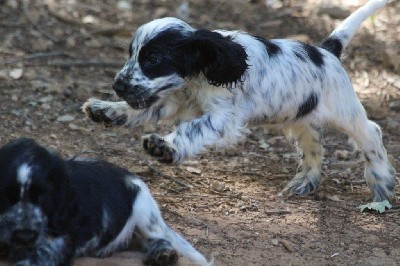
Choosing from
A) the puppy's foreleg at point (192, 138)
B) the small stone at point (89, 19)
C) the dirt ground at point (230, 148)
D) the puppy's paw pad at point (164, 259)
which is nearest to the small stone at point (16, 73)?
the dirt ground at point (230, 148)

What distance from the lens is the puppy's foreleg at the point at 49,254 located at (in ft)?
17.7

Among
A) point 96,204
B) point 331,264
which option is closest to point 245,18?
point 331,264

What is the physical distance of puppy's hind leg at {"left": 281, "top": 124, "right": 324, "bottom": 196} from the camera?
850 centimetres

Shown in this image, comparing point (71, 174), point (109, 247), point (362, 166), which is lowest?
point (362, 166)

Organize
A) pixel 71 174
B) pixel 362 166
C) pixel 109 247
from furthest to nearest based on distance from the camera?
pixel 362 166
pixel 109 247
pixel 71 174

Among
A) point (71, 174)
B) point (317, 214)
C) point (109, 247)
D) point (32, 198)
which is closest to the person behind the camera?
point (32, 198)

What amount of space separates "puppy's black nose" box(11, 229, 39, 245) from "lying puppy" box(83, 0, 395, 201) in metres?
1.68

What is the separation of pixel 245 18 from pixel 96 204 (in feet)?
24.4

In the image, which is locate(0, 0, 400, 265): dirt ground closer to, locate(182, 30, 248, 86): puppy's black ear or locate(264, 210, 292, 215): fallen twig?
locate(264, 210, 292, 215): fallen twig

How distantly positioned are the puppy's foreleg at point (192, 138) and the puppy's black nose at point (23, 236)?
1681 mm

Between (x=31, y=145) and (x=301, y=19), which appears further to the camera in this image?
(x=301, y=19)

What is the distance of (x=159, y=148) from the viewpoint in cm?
674

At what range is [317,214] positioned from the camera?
772 centimetres

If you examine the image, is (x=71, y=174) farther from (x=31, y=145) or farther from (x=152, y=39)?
(x=152, y=39)
